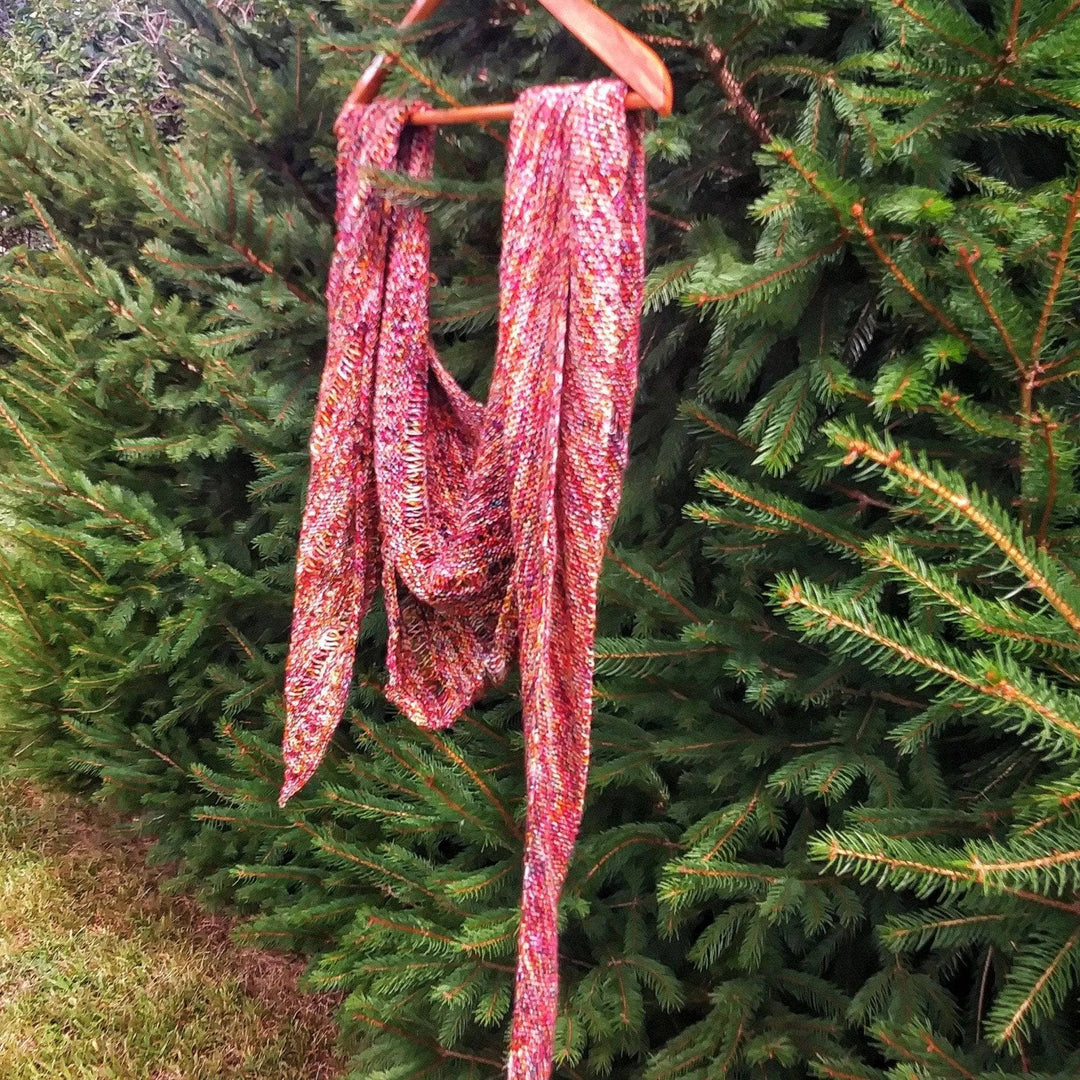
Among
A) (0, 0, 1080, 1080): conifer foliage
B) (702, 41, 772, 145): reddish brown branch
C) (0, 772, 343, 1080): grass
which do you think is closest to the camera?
(0, 0, 1080, 1080): conifer foliage

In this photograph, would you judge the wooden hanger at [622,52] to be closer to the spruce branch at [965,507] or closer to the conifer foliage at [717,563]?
the conifer foliage at [717,563]

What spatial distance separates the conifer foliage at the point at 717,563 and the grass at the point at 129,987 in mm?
241

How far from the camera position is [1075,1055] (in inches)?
31.9

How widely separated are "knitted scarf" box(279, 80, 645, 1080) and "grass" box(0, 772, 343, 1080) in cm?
112

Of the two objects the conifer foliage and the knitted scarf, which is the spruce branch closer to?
the conifer foliage

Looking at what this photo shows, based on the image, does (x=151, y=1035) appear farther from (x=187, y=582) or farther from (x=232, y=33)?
(x=232, y=33)

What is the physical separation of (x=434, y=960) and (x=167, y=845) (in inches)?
43.6

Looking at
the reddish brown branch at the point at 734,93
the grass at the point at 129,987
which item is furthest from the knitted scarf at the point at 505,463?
the grass at the point at 129,987

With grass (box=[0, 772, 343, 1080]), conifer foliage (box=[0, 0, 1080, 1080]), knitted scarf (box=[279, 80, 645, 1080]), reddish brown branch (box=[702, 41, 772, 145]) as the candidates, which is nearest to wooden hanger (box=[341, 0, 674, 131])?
knitted scarf (box=[279, 80, 645, 1080])

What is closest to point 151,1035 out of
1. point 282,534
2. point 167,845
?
point 167,845

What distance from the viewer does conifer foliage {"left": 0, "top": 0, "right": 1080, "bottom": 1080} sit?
74 cm

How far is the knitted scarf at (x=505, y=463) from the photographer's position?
697mm

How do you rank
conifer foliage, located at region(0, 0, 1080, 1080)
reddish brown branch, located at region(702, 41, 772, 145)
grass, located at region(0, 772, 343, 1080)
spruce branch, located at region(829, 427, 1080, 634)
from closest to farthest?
spruce branch, located at region(829, 427, 1080, 634) → conifer foliage, located at region(0, 0, 1080, 1080) → reddish brown branch, located at region(702, 41, 772, 145) → grass, located at region(0, 772, 343, 1080)

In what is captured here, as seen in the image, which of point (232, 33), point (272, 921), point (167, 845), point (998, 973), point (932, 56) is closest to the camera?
point (932, 56)
